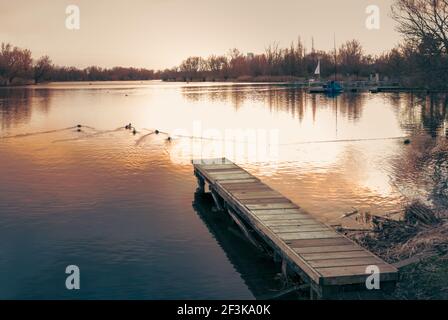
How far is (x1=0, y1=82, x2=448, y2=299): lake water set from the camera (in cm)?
1414

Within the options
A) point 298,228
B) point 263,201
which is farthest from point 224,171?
point 298,228

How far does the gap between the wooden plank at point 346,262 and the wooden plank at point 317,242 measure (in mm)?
1130

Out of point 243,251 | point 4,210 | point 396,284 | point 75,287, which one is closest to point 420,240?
point 396,284

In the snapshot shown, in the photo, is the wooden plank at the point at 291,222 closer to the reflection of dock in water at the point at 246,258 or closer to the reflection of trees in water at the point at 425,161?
the reflection of dock in water at the point at 246,258

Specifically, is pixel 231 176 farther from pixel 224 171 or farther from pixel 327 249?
pixel 327 249

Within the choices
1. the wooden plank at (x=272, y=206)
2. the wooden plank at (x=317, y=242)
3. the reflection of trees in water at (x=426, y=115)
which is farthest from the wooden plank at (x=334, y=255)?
the reflection of trees in water at (x=426, y=115)

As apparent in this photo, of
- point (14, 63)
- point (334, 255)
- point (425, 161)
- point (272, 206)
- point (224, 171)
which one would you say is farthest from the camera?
point (14, 63)

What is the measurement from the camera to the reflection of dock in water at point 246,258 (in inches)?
525

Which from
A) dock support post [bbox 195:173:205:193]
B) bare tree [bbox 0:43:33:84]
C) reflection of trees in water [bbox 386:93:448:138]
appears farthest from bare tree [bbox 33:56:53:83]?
dock support post [bbox 195:173:205:193]

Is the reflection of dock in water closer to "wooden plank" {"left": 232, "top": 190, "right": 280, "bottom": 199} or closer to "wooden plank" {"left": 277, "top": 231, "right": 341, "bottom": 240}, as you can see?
"wooden plank" {"left": 277, "top": 231, "right": 341, "bottom": 240}

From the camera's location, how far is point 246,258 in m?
15.5

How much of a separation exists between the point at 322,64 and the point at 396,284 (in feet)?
512

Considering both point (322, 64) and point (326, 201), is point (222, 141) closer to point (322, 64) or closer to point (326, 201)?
point (326, 201)

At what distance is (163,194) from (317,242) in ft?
35.5
